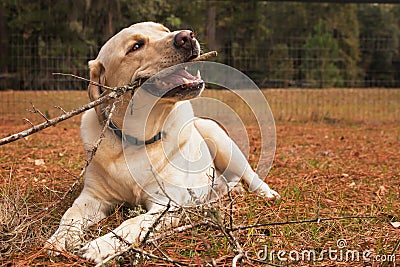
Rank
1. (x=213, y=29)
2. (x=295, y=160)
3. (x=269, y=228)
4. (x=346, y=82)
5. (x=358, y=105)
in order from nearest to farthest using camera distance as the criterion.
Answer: (x=269, y=228)
(x=295, y=160)
(x=358, y=105)
(x=346, y=82)
(x=213, y=29)

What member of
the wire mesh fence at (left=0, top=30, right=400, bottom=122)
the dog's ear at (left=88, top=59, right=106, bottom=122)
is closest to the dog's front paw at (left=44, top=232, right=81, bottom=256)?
the dog's ear at (left=88, top=59, right=106, bottom=122)

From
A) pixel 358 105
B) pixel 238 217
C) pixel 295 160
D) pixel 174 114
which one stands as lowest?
pixel 358 105

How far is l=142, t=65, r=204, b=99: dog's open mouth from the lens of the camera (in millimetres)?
2498

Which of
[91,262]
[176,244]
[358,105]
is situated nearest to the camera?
[91,262]

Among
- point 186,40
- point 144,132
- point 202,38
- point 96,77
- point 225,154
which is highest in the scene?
point 186,40

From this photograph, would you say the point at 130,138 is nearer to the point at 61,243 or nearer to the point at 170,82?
the point at 170,82

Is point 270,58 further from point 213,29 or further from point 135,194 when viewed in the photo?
point 135,194

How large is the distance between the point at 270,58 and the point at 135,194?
8622 mm

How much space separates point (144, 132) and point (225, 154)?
2.58 ft

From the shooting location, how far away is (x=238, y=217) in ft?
8.45

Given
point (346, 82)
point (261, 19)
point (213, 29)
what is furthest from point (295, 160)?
point (261, 19)

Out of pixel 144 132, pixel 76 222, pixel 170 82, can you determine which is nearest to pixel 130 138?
pixel 144 132

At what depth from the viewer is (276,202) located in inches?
115

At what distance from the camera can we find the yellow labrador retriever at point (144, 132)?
99.3 inches
